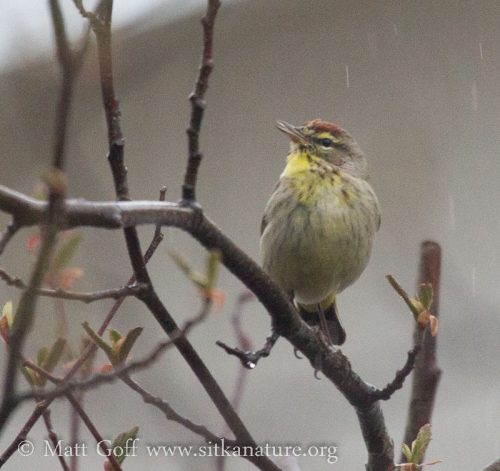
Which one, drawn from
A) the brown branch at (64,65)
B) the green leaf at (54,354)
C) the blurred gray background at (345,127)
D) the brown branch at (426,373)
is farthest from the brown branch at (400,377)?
the blurred gray background at (345,127)

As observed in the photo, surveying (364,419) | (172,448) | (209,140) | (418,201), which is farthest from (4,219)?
(364,419)

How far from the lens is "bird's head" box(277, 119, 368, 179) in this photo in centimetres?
386

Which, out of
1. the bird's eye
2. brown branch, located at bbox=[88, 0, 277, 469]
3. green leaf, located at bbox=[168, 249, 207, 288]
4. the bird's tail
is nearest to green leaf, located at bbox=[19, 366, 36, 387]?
brown branch, located at bbox=[88, 0, 277, 469]

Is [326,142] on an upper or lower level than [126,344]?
upper

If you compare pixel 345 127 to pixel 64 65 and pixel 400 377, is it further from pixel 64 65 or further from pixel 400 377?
pixel 64 65

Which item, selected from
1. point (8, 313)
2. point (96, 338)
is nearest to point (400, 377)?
point (96, 338)

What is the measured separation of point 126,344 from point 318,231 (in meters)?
1.83

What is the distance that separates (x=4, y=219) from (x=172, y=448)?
3.94 metres

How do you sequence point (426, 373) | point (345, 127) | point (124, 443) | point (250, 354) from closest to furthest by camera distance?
point (124, 443)
point (250, 354)
point (426, 373)
point (345, 127)

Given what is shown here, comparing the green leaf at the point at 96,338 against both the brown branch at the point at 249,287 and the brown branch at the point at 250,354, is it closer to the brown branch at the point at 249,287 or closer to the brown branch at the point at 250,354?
the brown branch at the point at 249,287

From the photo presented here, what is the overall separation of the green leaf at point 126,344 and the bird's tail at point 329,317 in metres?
2.28

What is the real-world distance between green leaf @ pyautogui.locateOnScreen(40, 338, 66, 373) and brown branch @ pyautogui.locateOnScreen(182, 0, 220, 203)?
1.33 feet

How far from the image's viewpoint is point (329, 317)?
12.7 feet

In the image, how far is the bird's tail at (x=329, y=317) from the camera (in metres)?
3.76
